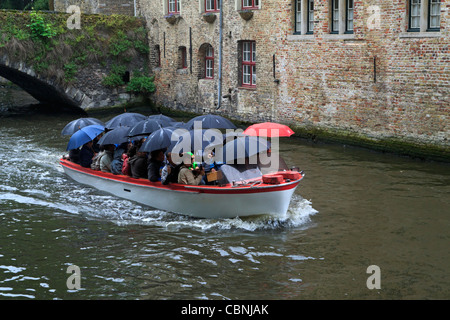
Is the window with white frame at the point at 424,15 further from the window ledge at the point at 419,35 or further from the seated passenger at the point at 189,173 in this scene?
the seated passenger at the point at 189,173

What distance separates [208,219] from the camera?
10609mm

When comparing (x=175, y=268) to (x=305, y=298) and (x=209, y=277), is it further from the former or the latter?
(x=305, y=298)

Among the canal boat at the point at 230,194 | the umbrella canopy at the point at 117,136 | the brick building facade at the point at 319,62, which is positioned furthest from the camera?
the brick building facade at the point at 319,62

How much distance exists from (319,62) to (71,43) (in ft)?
32.6

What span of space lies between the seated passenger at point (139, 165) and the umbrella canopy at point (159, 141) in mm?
546

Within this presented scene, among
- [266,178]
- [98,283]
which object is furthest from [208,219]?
[98,283]

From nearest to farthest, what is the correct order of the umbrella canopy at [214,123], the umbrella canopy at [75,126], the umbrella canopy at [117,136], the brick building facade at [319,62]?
the umbrella canopy at [214,123] → the umbrella canopy at [117,136] → the umbrella canopy at [75,126] → the brick building facade at [319,62]

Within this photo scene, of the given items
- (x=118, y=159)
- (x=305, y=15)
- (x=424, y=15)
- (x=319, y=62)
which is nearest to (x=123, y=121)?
(x=118, y=159)

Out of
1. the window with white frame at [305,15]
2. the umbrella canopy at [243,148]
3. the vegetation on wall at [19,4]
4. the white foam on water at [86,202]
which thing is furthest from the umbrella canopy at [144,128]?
the vegetation on wall at [19,4]

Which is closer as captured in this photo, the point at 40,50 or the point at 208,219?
the point at 208,219

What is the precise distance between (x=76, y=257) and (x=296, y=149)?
27.9ft

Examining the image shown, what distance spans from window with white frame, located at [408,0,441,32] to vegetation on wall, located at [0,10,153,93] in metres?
12.0

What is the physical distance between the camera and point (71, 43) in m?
22.5

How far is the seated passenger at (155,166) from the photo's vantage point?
36.1 ft
